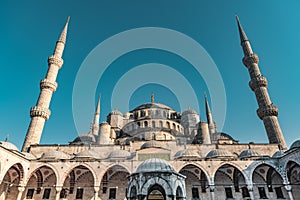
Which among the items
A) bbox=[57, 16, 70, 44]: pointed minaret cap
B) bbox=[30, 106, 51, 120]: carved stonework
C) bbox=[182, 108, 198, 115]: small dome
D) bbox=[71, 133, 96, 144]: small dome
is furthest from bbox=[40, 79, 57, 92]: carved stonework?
bbox=[182, 108, 198, 115]: small dome

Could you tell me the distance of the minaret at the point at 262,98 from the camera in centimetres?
2187

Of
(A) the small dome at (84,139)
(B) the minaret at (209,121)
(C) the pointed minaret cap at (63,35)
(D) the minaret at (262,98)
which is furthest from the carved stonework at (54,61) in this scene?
(D) the minaret at (262,98)

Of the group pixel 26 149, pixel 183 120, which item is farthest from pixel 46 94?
pixel 183 120

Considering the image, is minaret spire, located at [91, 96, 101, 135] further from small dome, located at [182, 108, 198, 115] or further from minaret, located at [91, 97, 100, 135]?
small dome, located at [182, 108, 198, 115]

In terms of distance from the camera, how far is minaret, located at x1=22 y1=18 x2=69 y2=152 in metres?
21.7

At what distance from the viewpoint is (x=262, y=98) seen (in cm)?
2406

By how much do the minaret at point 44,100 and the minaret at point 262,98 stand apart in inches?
936

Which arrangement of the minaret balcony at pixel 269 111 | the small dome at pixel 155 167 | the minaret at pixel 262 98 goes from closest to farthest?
the small dome at pixel 155 167, the minaret at pixel 262 98, the minaret balcony at pixel 269 111

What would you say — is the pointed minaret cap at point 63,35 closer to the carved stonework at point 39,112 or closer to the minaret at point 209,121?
the carved stonework at point 39,112

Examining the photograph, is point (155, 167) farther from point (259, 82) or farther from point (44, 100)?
point (259, 82)

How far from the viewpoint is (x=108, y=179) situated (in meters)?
18.2

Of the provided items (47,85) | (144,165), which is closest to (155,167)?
(144,165)

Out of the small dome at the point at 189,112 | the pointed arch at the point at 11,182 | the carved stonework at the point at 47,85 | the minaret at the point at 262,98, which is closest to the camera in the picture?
the pointed arch at the point at 11,182

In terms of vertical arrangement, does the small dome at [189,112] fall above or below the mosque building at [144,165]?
above
